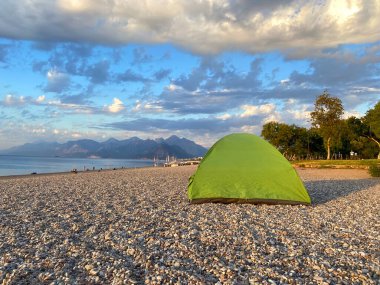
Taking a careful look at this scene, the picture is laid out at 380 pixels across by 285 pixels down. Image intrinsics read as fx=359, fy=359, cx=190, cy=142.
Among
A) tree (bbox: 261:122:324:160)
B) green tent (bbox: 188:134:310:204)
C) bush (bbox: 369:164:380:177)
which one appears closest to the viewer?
green tent (bbox: 188:134:310:204)

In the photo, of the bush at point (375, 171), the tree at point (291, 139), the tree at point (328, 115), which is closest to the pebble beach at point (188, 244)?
the bush at point (375, 171)

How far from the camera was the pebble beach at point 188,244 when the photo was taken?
6.23 meters

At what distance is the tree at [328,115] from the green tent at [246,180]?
4582 centimetres

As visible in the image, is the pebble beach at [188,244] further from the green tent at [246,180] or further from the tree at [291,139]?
the tree at [291,139]

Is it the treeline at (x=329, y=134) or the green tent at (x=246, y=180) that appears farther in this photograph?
the treeline at (x=329, y=134)

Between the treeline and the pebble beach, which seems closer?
→ the pebble beach

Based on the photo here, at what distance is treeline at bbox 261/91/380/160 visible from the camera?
2239 inches

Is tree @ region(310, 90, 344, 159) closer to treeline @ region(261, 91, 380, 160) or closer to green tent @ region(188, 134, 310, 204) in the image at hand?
treeline @ region(261, 91, 380, 160)

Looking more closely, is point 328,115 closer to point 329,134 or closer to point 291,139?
point 329,134

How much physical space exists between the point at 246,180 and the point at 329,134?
47704 mm

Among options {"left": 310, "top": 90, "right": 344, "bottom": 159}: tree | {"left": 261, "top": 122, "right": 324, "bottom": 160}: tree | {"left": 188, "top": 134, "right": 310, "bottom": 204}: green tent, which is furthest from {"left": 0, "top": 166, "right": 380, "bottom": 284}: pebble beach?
{"left": 261, "top": 122, "right": 324, "bottom": 160}: tree

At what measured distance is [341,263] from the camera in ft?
22.5

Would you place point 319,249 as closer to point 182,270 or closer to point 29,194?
point 182,270

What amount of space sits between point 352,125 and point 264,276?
224 feet
